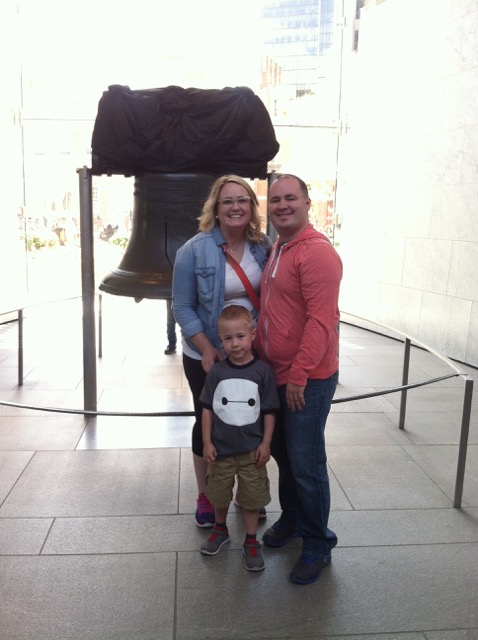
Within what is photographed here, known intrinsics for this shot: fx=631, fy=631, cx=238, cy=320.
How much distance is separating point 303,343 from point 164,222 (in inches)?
62.0

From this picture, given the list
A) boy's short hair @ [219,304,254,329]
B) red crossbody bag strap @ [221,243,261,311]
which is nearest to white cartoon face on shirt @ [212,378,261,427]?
boy's short hair @ [219,304,254,329]

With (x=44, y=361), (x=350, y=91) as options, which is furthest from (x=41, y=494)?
(x=350, y=91)

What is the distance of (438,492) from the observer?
3.71 meters

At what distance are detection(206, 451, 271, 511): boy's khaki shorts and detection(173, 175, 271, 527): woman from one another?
0.43 meters

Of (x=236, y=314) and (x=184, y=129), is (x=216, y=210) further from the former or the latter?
(x=184, y=129)

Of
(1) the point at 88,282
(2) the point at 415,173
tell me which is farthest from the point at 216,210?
(2) the point at 415,173

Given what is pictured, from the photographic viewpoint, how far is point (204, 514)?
3230 millimetres

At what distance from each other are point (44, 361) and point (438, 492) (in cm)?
447

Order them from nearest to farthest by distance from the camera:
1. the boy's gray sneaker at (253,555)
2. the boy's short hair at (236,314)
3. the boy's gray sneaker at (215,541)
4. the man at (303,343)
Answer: the man at (303,343), the boy's short hair at (236,314), the boy's gray sneaker at (253,555), the boy's gray sneaker at (215,541)

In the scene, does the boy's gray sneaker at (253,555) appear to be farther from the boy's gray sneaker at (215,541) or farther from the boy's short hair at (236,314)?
the boy's short hair at (236,314)

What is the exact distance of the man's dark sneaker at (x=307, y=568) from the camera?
8.98ft

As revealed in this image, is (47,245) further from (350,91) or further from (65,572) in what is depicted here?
(65,572)

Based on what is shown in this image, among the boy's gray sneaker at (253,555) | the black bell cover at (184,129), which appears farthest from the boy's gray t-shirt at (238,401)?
the black bell cover at (184,129)

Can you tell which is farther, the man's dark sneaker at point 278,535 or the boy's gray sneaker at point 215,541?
the man's dark sneaker at point 278,535
